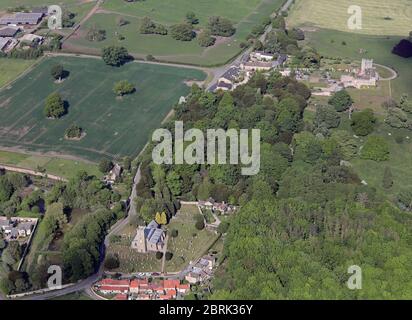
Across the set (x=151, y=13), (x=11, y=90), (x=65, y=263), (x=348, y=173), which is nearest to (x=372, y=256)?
(x=348, y=173)

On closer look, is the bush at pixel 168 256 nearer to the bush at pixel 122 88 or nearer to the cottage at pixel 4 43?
the bush at pixel 122 88

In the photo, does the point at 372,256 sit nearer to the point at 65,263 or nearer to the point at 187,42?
the point at 65,263

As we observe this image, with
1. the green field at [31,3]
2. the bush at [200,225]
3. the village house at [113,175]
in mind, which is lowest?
the green field at [31,3]

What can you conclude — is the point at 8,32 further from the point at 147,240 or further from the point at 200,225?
the point at 147,240

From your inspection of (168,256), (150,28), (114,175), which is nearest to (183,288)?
(168,256)

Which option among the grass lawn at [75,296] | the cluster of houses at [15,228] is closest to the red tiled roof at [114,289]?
the grass lawn at [75,296]

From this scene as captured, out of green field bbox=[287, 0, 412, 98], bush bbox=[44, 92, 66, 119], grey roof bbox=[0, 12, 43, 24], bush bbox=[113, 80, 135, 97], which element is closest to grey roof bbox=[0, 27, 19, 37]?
grey roof bbox=[0, 12, 43, 24]
